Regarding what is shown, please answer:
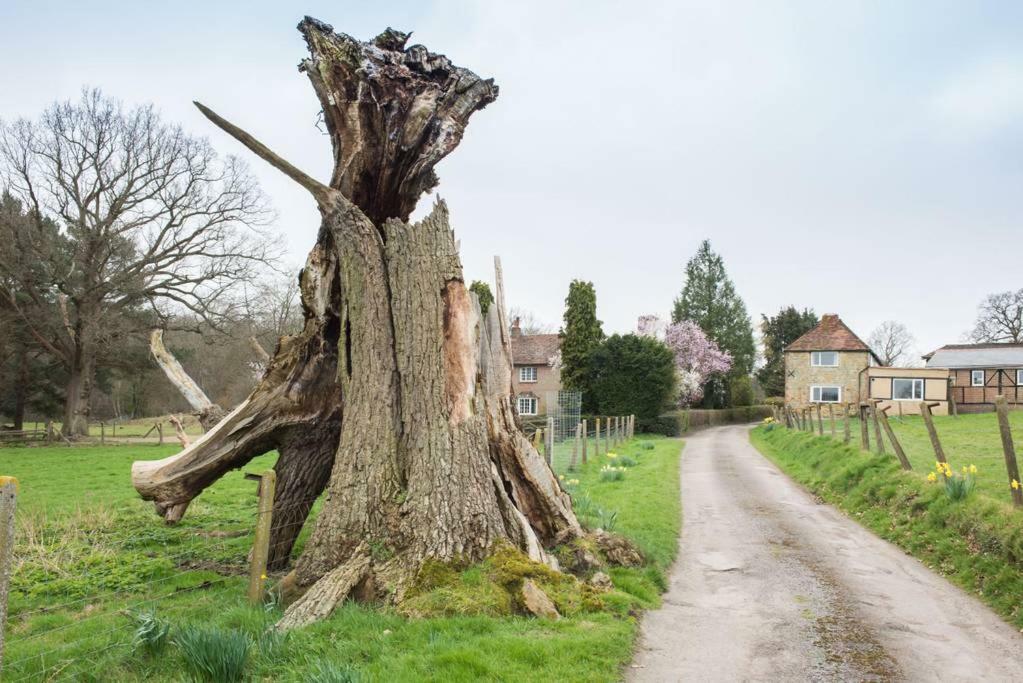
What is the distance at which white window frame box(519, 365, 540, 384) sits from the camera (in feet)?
206

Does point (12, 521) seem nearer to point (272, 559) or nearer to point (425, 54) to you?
point (272, 559)

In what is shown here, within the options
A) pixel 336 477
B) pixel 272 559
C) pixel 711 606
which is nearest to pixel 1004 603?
pixel 711 606

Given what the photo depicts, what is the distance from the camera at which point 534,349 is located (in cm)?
6397

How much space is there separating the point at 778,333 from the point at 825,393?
2635cm

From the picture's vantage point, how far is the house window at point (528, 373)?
62.8 meters

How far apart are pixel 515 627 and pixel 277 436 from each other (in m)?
4.21

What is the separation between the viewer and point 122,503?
565 inches

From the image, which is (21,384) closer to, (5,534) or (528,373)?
(528,373)

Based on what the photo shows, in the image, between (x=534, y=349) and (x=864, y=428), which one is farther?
(x=534, y=349)

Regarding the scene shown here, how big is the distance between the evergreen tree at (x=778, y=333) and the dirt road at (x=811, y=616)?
6630cm

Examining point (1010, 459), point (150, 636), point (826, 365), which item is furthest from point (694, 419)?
point (150, 636)

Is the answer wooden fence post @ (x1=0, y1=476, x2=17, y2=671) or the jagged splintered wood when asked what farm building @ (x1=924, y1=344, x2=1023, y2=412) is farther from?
wooden fence post @ (x1=0, y1=476, x2=17, y2=671)

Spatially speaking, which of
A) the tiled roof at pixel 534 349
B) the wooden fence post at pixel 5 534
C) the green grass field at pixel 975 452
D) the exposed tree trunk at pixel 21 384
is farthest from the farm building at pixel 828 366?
the wooden fence post at pixel 5 534

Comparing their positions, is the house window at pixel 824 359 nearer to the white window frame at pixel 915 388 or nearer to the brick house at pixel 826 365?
the brick house at pixel 826 365
